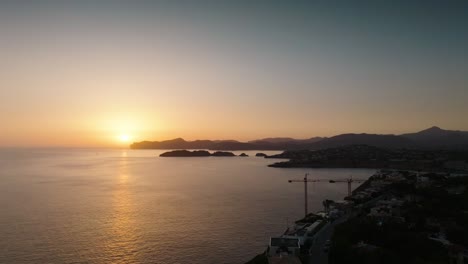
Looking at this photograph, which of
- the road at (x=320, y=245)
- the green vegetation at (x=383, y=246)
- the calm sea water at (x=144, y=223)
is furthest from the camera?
the calm sea water at (x=144, y=223)

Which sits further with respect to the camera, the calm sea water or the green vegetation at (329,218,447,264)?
the calm sea water

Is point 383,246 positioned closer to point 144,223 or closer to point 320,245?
point 320,245

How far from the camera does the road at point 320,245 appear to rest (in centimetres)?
1552

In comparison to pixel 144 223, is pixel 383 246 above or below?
above

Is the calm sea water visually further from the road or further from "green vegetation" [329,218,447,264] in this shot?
"green vegetation" [329,218,447,264]

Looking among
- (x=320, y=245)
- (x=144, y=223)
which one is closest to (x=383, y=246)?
(x=320, y=245)

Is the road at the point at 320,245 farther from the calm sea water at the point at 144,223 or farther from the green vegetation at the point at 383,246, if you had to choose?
the calm sea water at the point at 144,223

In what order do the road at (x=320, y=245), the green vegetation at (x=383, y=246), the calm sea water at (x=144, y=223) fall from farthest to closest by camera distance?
the calm sea water at (x=144, y=223) → the road at (x=320, y=245) → the green vegetation at (x=383, y=246)

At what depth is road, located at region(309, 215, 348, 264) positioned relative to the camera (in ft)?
50.9

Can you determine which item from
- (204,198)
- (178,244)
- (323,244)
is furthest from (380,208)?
(204,198)

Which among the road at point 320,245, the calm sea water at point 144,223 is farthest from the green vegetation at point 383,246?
the calm sea water at point 144,223

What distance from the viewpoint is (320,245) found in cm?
1770

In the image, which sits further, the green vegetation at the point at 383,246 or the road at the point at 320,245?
the road at the point at 320,245

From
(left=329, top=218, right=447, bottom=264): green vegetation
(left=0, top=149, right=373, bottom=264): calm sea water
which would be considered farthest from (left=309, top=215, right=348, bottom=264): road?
(left=0, top=149, right=373, bottom=264): calm sea water
